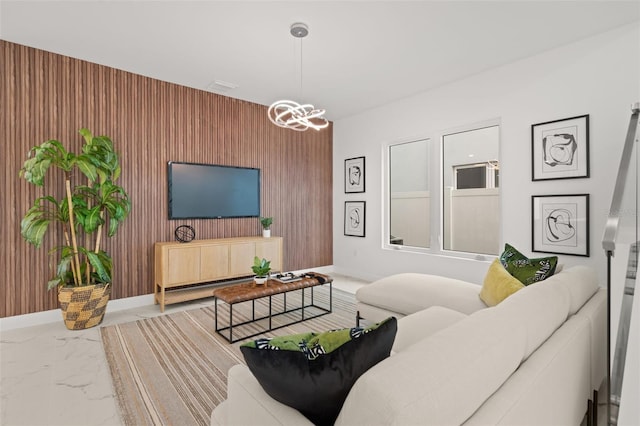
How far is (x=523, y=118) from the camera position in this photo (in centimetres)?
355

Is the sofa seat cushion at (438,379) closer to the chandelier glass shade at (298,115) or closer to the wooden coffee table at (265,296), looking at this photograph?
the wooden coffee table at (265,296)

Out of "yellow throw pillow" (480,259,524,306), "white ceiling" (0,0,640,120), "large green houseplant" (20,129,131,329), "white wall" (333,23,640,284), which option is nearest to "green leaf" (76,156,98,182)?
"large green houseplant" (20,129,131,329)

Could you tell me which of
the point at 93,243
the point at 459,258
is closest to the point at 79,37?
the point at 93,243

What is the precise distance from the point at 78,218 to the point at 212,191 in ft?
5.40

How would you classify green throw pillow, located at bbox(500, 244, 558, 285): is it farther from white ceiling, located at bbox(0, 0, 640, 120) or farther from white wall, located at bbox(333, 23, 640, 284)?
white ceiling, located at bbox(0, 0, 640, 120)

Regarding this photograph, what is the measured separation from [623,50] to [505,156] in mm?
1312

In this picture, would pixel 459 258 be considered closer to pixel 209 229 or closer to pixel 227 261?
pixel 227 261

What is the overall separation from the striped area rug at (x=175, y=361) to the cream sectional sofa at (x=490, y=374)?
898mm

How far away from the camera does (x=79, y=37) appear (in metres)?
3.09

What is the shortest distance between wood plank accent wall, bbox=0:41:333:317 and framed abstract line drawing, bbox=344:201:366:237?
52 cm

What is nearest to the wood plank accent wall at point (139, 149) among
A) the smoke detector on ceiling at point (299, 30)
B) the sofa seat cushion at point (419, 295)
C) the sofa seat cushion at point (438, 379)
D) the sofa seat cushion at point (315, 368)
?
the smoke detector on ceiling at point (299, 30)

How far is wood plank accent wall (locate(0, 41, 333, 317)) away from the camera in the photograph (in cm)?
320

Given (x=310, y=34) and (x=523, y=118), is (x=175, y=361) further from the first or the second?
(x=523, y=118)

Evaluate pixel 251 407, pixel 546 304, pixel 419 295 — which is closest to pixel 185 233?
pixel 419 295
